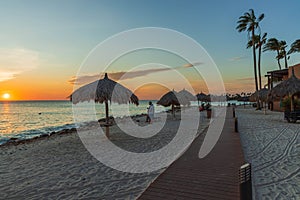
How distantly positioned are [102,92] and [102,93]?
5cm

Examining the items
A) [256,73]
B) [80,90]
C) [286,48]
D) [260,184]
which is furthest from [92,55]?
[286,48]

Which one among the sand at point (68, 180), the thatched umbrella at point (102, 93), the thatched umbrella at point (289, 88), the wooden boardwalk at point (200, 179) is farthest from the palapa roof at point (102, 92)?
the thatched umbrella at point (289, 88)

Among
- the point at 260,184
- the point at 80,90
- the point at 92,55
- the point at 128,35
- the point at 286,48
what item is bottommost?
the point at 260,184

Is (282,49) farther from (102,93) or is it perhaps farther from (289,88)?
(102,93)

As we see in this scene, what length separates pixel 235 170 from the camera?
4.57m

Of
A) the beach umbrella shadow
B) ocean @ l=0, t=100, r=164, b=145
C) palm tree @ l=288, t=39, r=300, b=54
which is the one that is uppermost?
palm tree @ l=288, t=39, r=300, b=54

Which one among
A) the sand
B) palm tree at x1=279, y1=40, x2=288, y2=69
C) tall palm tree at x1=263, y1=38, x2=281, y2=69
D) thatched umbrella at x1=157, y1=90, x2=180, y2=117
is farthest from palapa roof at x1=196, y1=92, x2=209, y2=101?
the sand

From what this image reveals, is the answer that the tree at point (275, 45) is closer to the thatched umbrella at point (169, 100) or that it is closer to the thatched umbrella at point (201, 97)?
the thatched umbrella at point (201, 97)

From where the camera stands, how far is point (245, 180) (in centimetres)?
253

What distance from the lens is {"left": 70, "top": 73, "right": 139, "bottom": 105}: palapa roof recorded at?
950 cm

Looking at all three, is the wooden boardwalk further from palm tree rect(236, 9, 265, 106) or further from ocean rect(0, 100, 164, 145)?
palm tree rect(236, 9, 265, 106)

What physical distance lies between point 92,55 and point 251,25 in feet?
88.7

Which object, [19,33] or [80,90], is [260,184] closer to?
[80,90]

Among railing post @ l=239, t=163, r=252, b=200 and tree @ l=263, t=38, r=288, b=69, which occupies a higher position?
tree @ l=263, t=38, r=288, b=69
